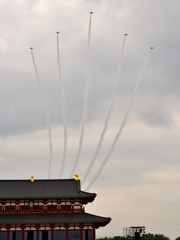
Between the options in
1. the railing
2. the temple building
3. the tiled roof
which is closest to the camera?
the temple building

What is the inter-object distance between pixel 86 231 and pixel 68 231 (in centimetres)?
295

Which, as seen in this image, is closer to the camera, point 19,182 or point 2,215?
point 2,215

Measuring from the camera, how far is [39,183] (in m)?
68.8

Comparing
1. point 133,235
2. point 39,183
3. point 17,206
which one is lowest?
point 133,235

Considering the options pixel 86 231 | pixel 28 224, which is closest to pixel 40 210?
pixel 28 224

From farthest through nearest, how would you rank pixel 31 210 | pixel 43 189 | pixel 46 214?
pixel 43 189 → pixel 31 210 → pixel 46 214

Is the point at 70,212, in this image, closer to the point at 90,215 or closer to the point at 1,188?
the point at 90,215

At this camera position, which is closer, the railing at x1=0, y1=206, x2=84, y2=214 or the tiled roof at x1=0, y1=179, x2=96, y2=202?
the railing at x1=0, y1=206, x2=84, y2=214

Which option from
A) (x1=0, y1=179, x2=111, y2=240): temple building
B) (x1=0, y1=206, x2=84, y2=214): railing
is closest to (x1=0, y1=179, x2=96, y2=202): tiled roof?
(x1=0, y1=179, x2=111, y2=240): temple building

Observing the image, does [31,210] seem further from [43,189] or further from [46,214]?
[43,189]

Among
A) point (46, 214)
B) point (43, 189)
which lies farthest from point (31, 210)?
point (43, 189)

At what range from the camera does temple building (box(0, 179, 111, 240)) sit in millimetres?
59844

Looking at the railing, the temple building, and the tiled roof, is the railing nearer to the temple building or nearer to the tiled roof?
the temple building

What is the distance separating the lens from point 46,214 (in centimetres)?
6188
